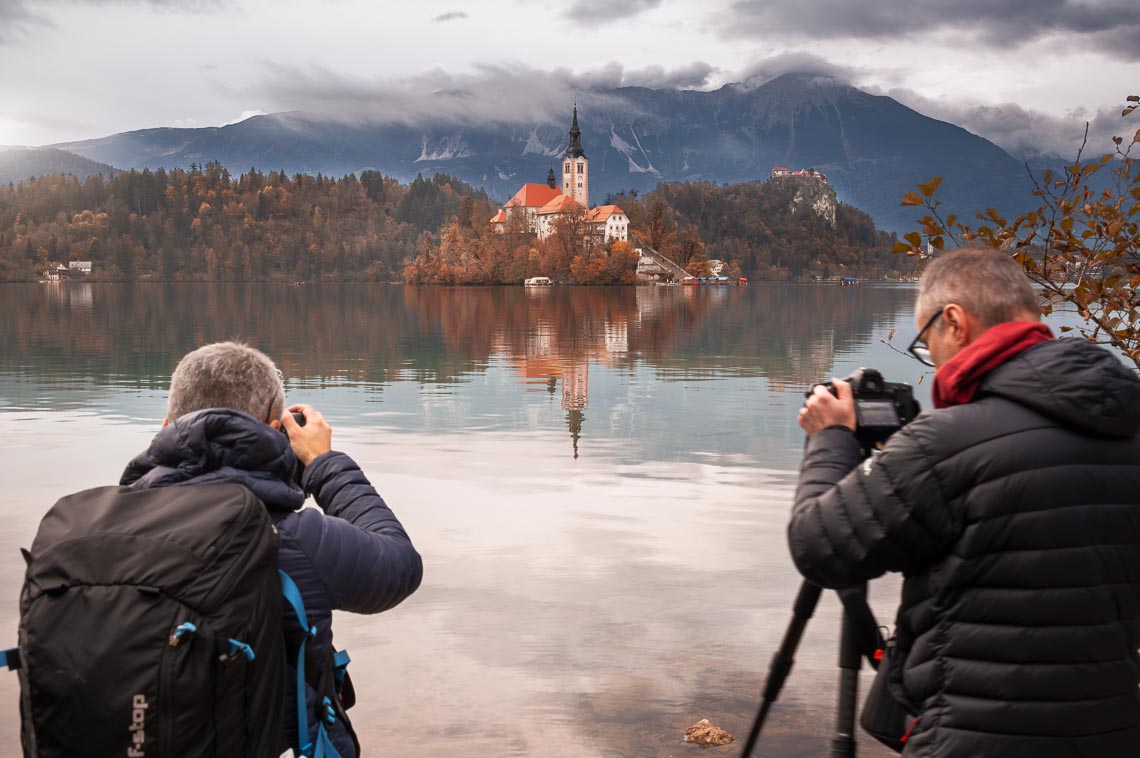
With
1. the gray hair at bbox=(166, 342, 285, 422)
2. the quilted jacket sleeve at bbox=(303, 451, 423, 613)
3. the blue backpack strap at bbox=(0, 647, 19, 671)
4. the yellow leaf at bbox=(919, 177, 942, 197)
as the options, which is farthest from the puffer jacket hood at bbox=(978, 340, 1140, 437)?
the yellow leaf at bbox=(919, 177, 942, 197)

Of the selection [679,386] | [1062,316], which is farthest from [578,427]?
[1062,316]

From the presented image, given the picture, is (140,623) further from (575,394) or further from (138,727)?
(575,394)

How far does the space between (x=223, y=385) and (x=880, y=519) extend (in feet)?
5.80

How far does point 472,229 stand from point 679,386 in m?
148

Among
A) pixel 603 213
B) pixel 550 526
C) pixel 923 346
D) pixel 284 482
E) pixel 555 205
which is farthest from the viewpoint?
pixel 555 205

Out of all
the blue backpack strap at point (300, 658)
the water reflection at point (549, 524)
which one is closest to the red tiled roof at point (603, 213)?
the water reflection at point (549, 524)

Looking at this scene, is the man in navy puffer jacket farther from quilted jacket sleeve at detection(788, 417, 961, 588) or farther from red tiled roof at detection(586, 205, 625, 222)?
red tiled roof at detection(586, 205, 625, 222)

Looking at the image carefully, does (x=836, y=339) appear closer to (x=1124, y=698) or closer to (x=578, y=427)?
(x=578, y=427)

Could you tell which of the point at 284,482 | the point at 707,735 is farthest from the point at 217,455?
the point at 707,735

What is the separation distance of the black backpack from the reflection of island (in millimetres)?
15865

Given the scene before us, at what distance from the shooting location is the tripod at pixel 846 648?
2.83m

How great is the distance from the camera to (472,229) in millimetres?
171375

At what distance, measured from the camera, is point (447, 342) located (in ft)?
144

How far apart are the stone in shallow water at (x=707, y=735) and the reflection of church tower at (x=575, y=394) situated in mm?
10730
